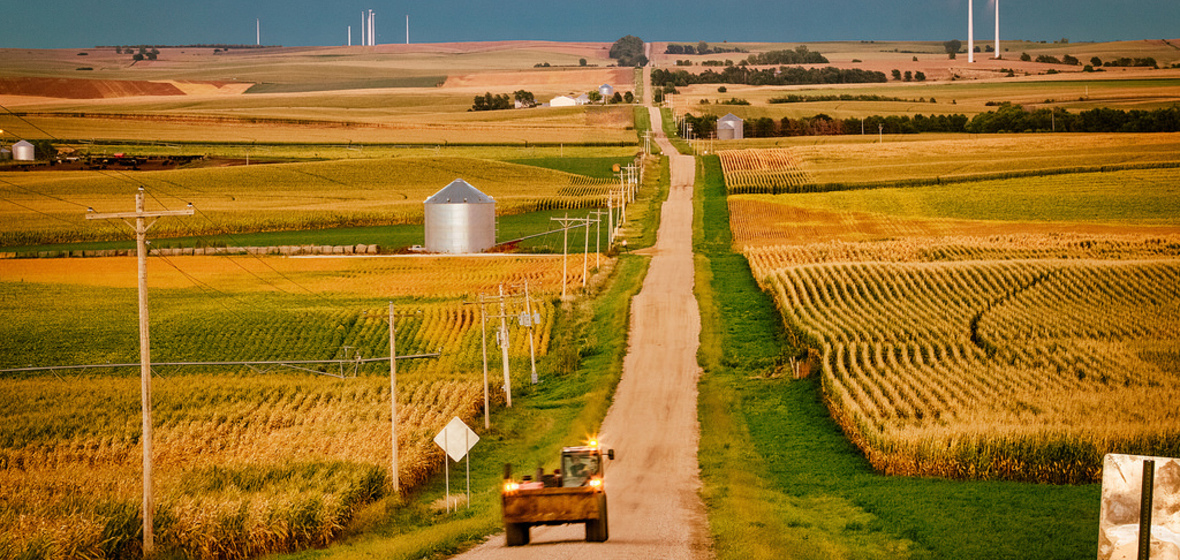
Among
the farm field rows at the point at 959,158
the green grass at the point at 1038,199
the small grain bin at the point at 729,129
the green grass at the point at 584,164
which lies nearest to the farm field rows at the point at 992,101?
the small grain bin at the point at 729,129

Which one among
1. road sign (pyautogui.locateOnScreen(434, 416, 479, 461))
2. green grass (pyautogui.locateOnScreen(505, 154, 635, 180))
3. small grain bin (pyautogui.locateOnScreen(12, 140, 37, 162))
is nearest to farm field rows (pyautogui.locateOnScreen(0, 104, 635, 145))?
small grain bin (pyautogui.locateOnScreen(12, 140, 37, 162))

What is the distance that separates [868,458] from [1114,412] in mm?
6884

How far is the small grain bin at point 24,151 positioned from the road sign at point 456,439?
113780mm

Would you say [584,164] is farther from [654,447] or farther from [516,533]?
[516,533]

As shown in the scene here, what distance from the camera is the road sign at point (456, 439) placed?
26.4 metres

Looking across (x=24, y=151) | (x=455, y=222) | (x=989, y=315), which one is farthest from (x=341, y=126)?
(x=989, y=315)

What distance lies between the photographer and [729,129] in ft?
536

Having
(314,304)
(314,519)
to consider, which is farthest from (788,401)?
(314,304)

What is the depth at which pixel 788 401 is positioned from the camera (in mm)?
39969

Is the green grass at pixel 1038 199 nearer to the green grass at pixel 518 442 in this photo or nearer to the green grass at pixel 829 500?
the green grass at pixel 518 442

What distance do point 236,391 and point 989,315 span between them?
31.0 meters

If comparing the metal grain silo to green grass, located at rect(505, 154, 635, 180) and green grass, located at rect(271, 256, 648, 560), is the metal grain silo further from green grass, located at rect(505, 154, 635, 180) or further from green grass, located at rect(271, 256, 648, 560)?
green grass, located at rect(505, 154, 635, 180)

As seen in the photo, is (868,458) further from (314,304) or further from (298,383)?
(314,304)

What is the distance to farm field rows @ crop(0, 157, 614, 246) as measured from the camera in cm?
8919
